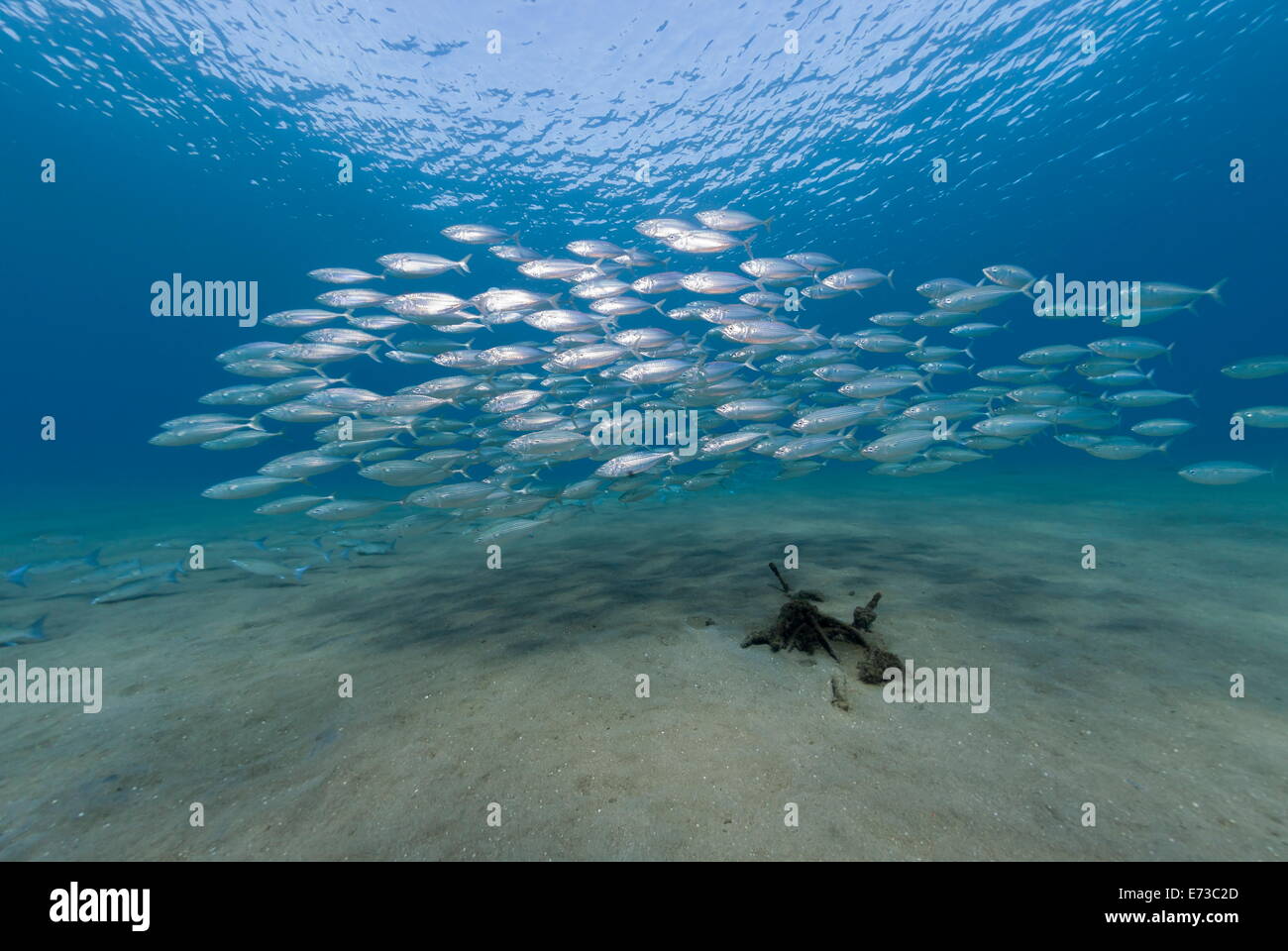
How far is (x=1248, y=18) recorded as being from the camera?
733 inches

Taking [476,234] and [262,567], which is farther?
[262,567]

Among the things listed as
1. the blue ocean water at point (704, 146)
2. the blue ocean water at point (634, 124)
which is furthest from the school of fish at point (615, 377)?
the blue ocean water at point (634, 124)

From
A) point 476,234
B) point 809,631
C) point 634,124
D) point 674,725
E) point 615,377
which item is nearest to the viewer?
point 674,725

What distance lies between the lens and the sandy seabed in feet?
8.27

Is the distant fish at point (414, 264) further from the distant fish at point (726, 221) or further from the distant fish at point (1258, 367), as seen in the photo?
the distant fish at point (1258, 367)

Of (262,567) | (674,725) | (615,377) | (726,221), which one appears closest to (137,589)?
(262,567)

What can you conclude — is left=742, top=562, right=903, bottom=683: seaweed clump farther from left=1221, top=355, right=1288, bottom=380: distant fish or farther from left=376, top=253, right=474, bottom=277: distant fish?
left=1221, top=355, right=1288, bottom=380: distant fish

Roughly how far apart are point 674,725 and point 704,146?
27443 mm

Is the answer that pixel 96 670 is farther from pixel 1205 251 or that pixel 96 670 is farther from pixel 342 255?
pixel 1205 251

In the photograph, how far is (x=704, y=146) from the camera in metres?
24.1

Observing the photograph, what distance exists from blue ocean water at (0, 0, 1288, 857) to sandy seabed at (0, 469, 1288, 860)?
16 cm

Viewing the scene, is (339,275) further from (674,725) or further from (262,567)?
(674,725)

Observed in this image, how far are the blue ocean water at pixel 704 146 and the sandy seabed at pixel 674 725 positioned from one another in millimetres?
162

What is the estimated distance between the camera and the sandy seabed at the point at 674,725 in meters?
2.52
